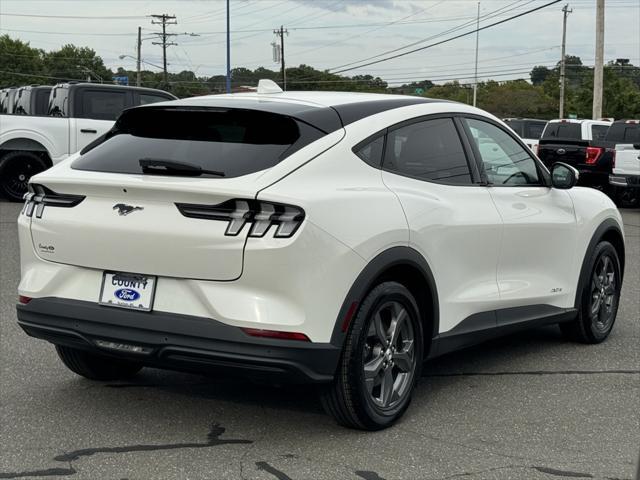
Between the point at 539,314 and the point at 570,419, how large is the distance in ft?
3.97

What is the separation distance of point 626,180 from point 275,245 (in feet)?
52.4

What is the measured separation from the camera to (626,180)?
61.7 ft

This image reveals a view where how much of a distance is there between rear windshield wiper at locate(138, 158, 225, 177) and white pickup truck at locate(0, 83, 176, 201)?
12.3 meters

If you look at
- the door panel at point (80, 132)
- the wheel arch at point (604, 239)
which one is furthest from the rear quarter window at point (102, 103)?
the wheel arch at point (604, 239)

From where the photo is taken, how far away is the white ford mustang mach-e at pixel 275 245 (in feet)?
13.8

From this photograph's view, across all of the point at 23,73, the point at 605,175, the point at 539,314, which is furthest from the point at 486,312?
the point at 23,73

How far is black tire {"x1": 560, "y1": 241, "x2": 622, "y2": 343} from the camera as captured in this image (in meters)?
6.77

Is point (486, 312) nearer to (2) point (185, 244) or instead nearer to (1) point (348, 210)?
(1) point (348, 210)

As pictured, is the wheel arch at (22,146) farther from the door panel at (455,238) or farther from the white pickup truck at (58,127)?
the door panel at (455,238)

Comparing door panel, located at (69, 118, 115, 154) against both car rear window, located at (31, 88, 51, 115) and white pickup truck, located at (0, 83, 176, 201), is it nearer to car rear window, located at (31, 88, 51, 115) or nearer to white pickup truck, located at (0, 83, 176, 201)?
white pickup truck, located at (0, 83, 176, 201)

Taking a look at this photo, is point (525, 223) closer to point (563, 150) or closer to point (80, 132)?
point (80, 132)

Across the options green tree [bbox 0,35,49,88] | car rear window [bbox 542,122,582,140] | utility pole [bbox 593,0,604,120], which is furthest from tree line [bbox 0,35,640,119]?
car rear window [bbox 542,122,582,140]

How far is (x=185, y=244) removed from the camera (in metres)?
4.27

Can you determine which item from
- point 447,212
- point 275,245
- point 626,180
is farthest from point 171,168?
point 626,180
